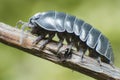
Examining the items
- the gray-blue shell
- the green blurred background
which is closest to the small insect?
the gray-blue shell

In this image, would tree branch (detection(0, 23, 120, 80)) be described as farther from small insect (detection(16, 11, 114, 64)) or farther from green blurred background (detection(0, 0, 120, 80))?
green blurred background (detection(0, 0, 120, 80))

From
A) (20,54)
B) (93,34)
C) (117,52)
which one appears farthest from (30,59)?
(93,34)

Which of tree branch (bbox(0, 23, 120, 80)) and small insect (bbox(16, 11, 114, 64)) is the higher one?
small insect (bbox(16, 11, 114, 64))

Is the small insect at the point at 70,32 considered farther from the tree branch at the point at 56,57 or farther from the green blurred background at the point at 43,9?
the green blurred background at the point at 43,9

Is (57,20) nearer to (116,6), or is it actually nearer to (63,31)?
(63,31)

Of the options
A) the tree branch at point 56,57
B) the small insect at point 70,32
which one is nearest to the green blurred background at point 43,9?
the small insect at point 70,32

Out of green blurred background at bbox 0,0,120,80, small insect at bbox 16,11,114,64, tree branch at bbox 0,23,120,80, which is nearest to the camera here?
tree branch at bbox 0,23,120,80
